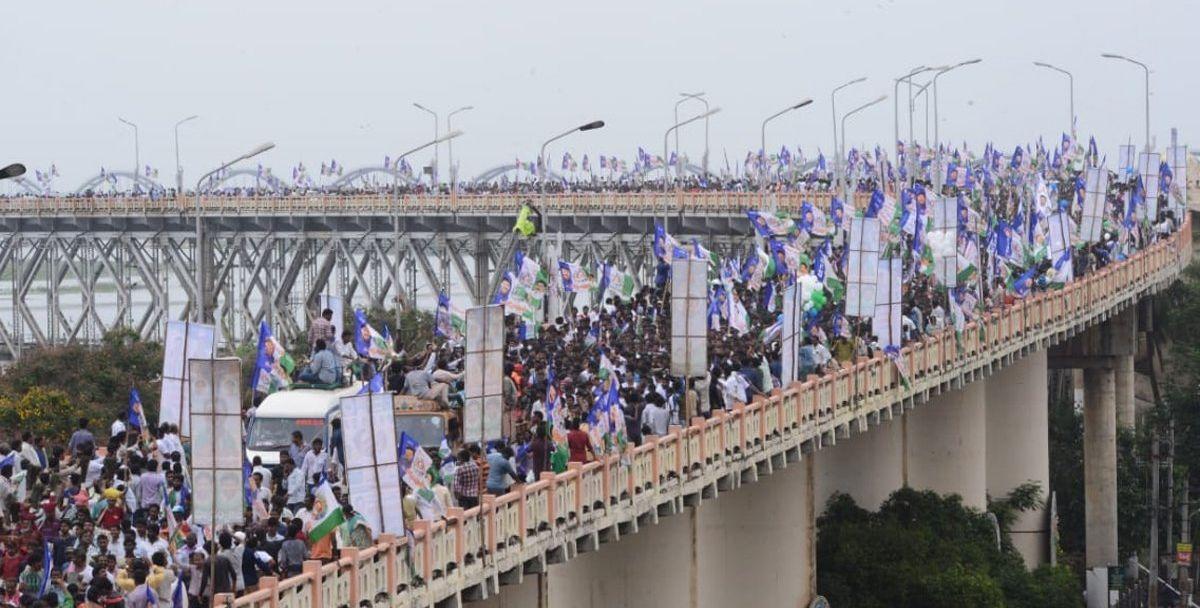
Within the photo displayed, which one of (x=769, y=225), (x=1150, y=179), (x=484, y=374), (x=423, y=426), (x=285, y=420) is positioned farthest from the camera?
(x=1150, y=179)

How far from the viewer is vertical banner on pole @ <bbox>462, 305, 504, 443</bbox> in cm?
2386

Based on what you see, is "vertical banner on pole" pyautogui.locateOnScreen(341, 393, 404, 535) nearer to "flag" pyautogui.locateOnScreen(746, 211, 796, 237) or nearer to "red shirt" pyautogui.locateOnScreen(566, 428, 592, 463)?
"red shirt" pyautogui.locateOnScreen(566, 428, 592, 463)

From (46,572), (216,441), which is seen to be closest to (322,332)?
(216,441)

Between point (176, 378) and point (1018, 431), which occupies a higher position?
point (176, 378)

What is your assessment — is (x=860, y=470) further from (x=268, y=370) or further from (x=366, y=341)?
(x=268, y=370)

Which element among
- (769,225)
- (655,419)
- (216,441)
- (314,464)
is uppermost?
(769,225)

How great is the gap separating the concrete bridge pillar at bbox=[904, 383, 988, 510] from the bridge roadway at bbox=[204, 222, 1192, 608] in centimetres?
4

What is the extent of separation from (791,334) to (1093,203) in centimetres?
2687

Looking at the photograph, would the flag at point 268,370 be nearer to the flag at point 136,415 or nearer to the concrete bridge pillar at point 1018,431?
the flag at point 136,415

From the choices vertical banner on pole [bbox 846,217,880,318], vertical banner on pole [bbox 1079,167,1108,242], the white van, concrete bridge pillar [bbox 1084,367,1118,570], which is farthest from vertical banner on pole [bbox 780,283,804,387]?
concrete bridge pillar [bbox 1084,367,1118,570]

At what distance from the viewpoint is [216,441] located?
67.4ft

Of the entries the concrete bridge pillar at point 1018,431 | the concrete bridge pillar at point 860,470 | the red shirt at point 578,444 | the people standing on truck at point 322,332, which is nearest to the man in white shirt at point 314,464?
the red shirt at point 578,444

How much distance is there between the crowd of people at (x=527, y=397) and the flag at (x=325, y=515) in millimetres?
38

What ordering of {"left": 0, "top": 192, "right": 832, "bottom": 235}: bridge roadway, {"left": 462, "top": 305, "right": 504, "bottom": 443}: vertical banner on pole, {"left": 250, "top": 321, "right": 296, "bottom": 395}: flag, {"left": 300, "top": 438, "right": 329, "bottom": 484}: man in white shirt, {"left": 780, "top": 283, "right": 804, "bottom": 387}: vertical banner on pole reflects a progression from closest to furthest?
{"left": 462, "top": 305, "right": 504, "bottom": 443}: vertical banner on pole → {"left": 300, "top": 438, "right": 329, "bottom": 484}: man in white shirt → {"left": 250, "top": 321, "right": 296, "bottom": 395}: flag → {"left": 780, "top": 283, "right": 804, "bottom": 387}: vertical banner on pole → {"left": 0, "top": 192, "right": 832, "bottom": 235}: bridge roadway
